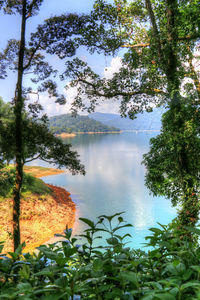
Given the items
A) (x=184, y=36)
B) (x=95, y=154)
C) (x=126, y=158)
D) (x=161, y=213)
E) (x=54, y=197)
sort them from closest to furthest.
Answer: (x=184, y=36), (x=161, y=213), (x=54, y=197), (x=126, y=158), (x=95, y=154)

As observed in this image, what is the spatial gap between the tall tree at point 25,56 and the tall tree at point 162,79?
0.37 metres

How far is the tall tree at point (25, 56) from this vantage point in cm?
375

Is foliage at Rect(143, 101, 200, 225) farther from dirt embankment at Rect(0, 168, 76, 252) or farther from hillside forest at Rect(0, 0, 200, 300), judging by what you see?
dirt embankment at Rect(0, 168, 76, 252)

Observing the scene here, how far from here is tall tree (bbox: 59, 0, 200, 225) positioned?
134 inches

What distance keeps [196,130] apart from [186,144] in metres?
0.26

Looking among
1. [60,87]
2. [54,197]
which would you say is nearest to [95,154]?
[54,197]

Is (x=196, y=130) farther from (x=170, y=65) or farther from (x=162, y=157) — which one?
(x=170, y=65)

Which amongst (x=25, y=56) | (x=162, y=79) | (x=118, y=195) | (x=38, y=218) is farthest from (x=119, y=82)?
(x=118, y=195)

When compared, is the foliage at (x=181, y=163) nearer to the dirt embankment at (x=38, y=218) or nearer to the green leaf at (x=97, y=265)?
the green leaf at (x=97, y=265)

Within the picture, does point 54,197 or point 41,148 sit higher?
point 41,148

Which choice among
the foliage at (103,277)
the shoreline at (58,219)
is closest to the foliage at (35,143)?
the shoreline at (58,219)

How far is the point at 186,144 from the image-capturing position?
3.48 metres

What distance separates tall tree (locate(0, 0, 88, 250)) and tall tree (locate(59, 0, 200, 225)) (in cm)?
37

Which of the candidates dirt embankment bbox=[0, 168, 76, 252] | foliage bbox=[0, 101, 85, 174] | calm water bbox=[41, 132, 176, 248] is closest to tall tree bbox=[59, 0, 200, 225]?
calm water bbox=[41, 132, 176, 248]
